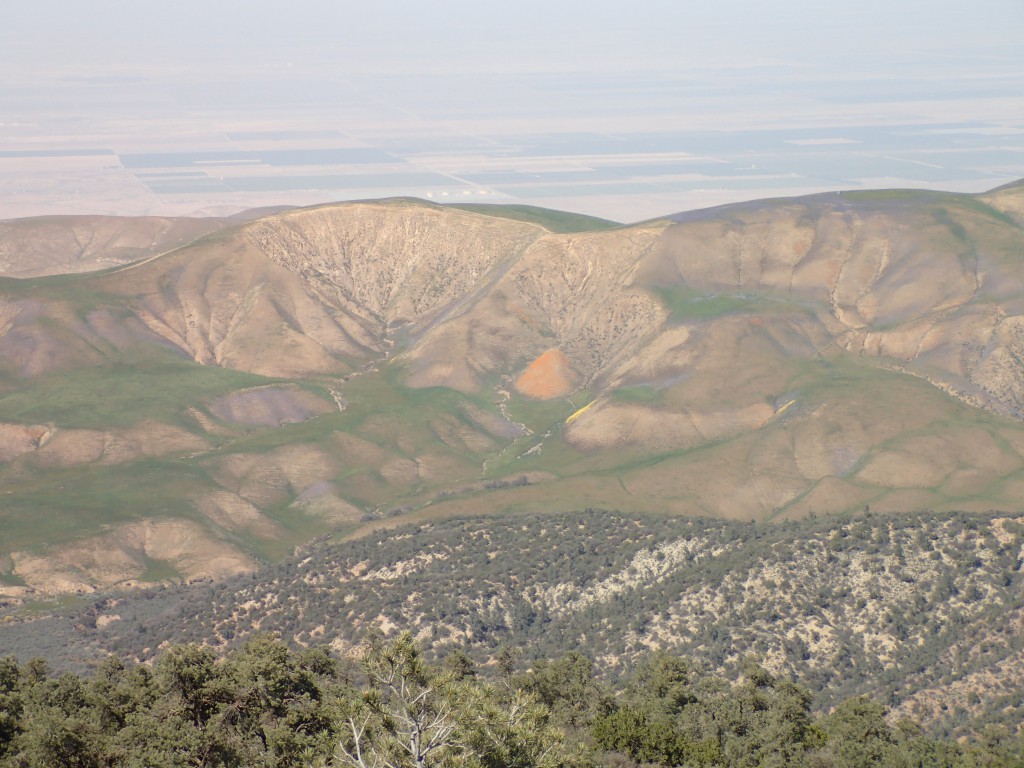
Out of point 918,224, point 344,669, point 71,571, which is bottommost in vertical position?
point 71,571

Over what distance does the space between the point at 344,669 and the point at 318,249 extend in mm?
98900

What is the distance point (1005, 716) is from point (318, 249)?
109975 mm

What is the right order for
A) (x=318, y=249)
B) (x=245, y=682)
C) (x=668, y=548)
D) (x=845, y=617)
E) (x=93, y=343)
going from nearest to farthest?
(x=245, y=682) < (x=845, y=617) < (x=668, y=548) < (x=93, y=343) < (x=318, y=249)

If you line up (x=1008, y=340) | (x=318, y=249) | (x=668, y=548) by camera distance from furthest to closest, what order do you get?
(x=318, y=249)
(x=1008, y=340)
(x=668, y=548)

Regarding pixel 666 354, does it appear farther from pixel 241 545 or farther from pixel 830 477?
pixel 241 545

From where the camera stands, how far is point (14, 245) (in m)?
186

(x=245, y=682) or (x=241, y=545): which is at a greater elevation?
(x=245, y=682)

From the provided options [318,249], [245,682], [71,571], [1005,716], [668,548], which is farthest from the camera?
[318,249]

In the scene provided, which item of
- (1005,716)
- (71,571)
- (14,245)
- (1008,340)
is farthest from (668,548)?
(14,245)

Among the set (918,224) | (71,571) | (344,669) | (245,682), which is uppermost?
(918,224)

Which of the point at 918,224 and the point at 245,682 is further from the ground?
the point at 918,224

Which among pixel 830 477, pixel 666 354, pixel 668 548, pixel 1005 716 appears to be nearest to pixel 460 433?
pixel 666 354

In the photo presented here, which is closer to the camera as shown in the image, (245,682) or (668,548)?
(245,682)

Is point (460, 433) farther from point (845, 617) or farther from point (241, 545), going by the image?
point (845, 617)
